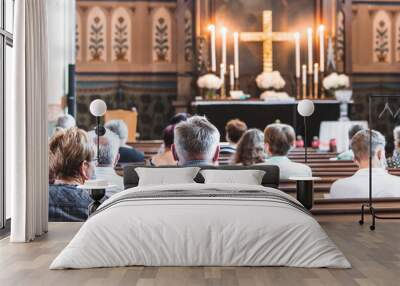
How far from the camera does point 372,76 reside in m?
11.2

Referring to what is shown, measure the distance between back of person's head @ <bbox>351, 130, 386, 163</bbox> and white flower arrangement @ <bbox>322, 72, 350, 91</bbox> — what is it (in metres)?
2.15

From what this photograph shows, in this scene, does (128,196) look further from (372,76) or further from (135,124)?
(372,76)

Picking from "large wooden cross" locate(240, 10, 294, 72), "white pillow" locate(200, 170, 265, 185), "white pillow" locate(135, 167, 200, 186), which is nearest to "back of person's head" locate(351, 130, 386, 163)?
"white pillow" locate(200, 170, 265, 185)

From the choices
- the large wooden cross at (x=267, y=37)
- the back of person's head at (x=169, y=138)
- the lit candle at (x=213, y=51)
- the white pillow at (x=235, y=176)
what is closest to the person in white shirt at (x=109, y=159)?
the back of person's head at (x=169, y=138)

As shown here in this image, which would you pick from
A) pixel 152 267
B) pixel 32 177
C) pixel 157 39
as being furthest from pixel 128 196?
pixel 157 39

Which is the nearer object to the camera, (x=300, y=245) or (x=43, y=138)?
(x=300, y=245)

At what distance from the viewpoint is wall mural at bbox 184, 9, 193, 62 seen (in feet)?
35.1

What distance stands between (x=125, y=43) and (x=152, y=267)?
6.84 metres

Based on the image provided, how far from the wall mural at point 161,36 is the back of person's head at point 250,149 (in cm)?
341

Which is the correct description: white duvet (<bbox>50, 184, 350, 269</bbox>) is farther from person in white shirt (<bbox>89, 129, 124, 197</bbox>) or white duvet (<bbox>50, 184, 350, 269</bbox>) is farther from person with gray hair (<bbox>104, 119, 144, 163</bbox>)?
person with gray hair (<bbox>104, 119, 144, 163</bbox>)

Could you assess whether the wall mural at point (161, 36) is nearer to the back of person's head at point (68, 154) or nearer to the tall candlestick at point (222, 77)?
Answer: the tall candlestick at point (222, 77)

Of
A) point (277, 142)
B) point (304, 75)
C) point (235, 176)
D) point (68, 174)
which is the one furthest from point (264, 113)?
point (68, 174)

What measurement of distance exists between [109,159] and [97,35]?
3.46 m

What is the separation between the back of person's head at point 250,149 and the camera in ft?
25.6
